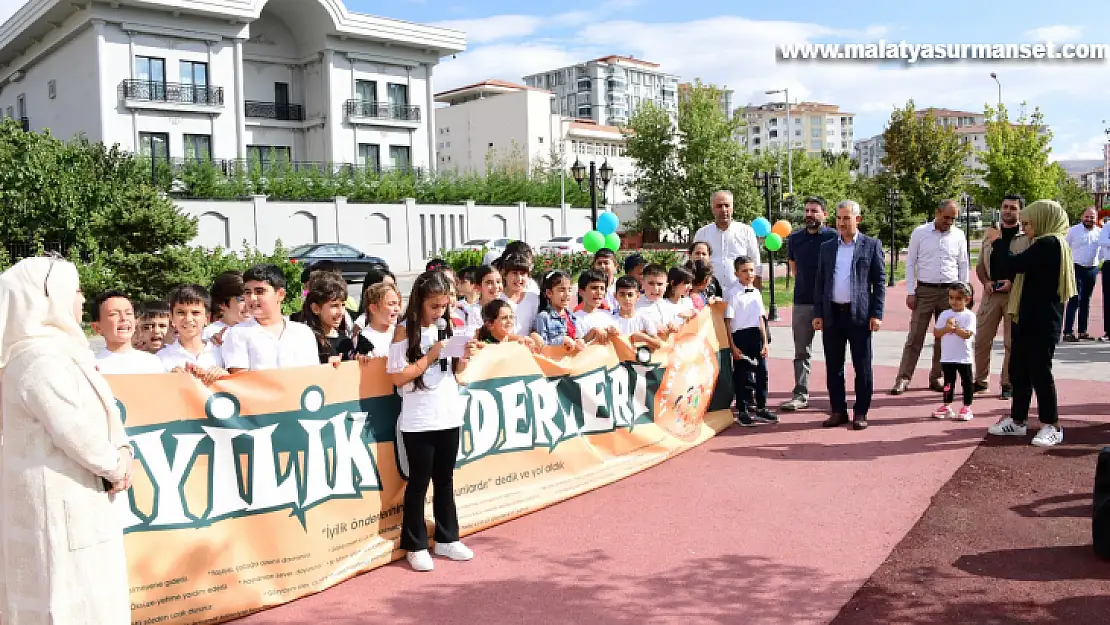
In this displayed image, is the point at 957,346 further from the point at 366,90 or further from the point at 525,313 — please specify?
the point at 366,90

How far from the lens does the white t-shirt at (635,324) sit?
7.70 meters

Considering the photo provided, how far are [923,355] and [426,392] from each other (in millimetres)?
9943

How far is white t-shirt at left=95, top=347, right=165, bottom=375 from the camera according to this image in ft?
15.1

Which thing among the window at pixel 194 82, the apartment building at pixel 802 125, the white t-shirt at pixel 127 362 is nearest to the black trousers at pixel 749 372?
the white t-shirt at pixel 127 362

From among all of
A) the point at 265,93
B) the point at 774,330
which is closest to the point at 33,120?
the point at 265,93

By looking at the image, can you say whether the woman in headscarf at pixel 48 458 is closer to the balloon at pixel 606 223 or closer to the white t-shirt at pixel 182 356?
the white t-shirt at pixel 182 356

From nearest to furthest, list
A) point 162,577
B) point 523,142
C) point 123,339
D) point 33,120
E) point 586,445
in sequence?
point 162,577 → point 123,339 → point 586,445 → point 33,120 → point 523,142

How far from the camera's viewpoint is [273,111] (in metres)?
44.6

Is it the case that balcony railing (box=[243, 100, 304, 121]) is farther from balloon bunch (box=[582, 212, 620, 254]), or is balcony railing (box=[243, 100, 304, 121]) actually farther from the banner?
the banner

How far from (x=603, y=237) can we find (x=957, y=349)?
333 inches

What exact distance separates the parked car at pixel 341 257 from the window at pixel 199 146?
9152mm

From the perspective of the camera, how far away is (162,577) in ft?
14.0

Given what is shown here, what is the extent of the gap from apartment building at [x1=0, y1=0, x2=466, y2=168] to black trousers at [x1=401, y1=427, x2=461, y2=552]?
36745 mm

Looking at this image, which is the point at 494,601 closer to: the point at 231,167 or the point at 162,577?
the point at 162,577
